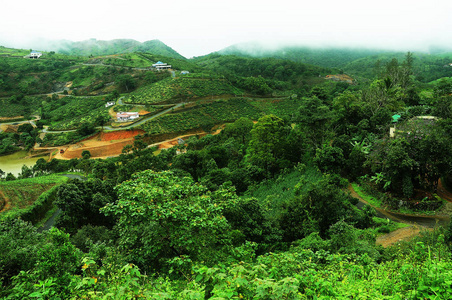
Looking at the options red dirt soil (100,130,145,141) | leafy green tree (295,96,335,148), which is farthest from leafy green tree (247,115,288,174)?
red dirt soil (100,130,145,141)

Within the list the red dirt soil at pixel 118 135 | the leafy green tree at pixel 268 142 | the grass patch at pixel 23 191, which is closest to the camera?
the grass patch at pixel 23 191

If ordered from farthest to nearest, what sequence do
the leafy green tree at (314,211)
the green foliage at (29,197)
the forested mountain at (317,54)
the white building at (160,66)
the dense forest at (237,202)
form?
the forested mountain at (317,54), the white building at (160,66), the green foliage at (29,197), the leafy green tree at (314,211), the dense forest at (237,202)

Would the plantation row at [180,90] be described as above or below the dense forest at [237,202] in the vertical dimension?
above

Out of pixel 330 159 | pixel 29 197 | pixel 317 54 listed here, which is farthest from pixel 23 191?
pixel 317 54

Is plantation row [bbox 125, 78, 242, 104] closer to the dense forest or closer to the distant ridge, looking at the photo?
the dense forest

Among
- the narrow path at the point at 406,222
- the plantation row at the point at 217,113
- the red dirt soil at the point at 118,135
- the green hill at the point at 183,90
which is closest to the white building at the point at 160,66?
the green hill at the point at 183,90

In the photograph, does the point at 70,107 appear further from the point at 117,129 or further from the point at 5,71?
the point at 5,71

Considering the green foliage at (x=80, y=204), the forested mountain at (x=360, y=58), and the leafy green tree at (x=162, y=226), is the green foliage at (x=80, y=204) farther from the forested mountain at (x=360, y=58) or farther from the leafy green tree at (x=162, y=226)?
the forested mountain at (x=360, y=58)

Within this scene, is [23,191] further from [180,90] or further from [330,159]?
[180,90]
